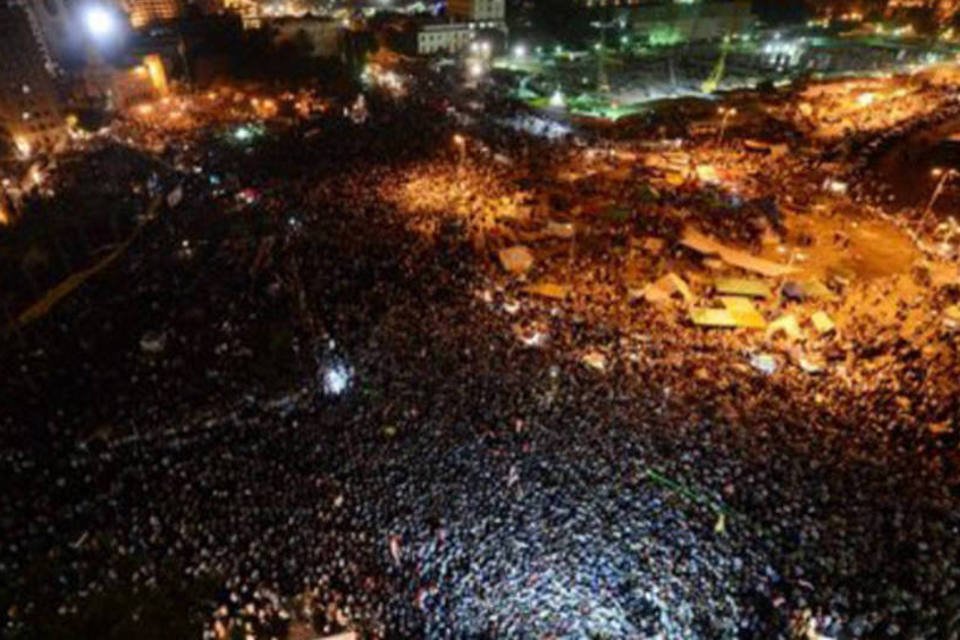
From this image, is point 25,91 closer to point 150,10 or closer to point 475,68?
point 150,10

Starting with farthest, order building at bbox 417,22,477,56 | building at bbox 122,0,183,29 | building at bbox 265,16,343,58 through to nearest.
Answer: building at bbox 122,0,183,29 → building at bbox 417,22,477,56 → building at bbox 265,16,343,58

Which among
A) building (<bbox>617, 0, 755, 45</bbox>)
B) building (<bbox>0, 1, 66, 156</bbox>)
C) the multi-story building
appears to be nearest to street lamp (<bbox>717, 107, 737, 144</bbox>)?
building (<bbox>617, 0, 755, 45</bbox>)

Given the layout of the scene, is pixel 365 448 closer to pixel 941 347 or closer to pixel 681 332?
pixel 681 332

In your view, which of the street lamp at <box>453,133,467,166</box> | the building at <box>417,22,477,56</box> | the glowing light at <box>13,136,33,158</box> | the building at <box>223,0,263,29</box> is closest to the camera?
the street lamp at <box>453,133,467,166</box>

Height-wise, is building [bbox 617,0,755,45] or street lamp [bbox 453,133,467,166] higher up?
building [bbox 617,0,755,45]

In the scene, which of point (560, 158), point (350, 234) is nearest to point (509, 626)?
point (350, 234)

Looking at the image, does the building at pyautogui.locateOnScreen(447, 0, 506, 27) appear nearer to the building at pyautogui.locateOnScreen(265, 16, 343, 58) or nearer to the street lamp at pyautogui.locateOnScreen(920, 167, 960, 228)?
the building at pyautogui.locateOnScreen(265, 16, 343, 58)
